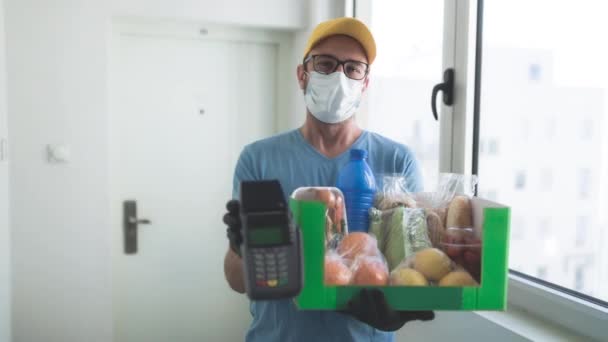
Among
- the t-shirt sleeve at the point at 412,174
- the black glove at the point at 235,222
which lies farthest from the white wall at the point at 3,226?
the t-shirt sleeve at the point at 412,174

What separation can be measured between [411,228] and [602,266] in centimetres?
70

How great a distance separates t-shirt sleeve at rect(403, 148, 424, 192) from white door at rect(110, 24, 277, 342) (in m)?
1.56

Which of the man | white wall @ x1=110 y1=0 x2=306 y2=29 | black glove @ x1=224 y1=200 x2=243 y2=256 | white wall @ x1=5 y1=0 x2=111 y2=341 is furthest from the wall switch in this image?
black glove @ x1=224 y1=200 x2=243 y2=256

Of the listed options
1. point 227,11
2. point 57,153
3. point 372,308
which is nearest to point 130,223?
point 57,153

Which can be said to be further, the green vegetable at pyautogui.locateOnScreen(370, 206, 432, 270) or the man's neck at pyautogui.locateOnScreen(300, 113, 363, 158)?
the man's neck at pyautogui.locateOnScreen(300, 113, 363, 158)

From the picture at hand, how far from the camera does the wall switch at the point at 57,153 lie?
217cm

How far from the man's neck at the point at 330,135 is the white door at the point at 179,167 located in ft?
4.53

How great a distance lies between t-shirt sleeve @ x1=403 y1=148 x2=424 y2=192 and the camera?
1.23 meters

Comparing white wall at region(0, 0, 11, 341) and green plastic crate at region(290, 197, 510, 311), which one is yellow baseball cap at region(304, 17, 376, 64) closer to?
green plastic crate at region(290, 197, 510, 311)

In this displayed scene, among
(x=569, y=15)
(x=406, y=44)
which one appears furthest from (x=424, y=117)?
(x=569, y=15)

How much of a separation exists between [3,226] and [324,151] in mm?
1372

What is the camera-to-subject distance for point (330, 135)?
1.32 metres

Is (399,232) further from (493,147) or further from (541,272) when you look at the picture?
(493,147)

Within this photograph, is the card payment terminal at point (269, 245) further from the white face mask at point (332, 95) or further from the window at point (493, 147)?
the window at point (493, 147)
